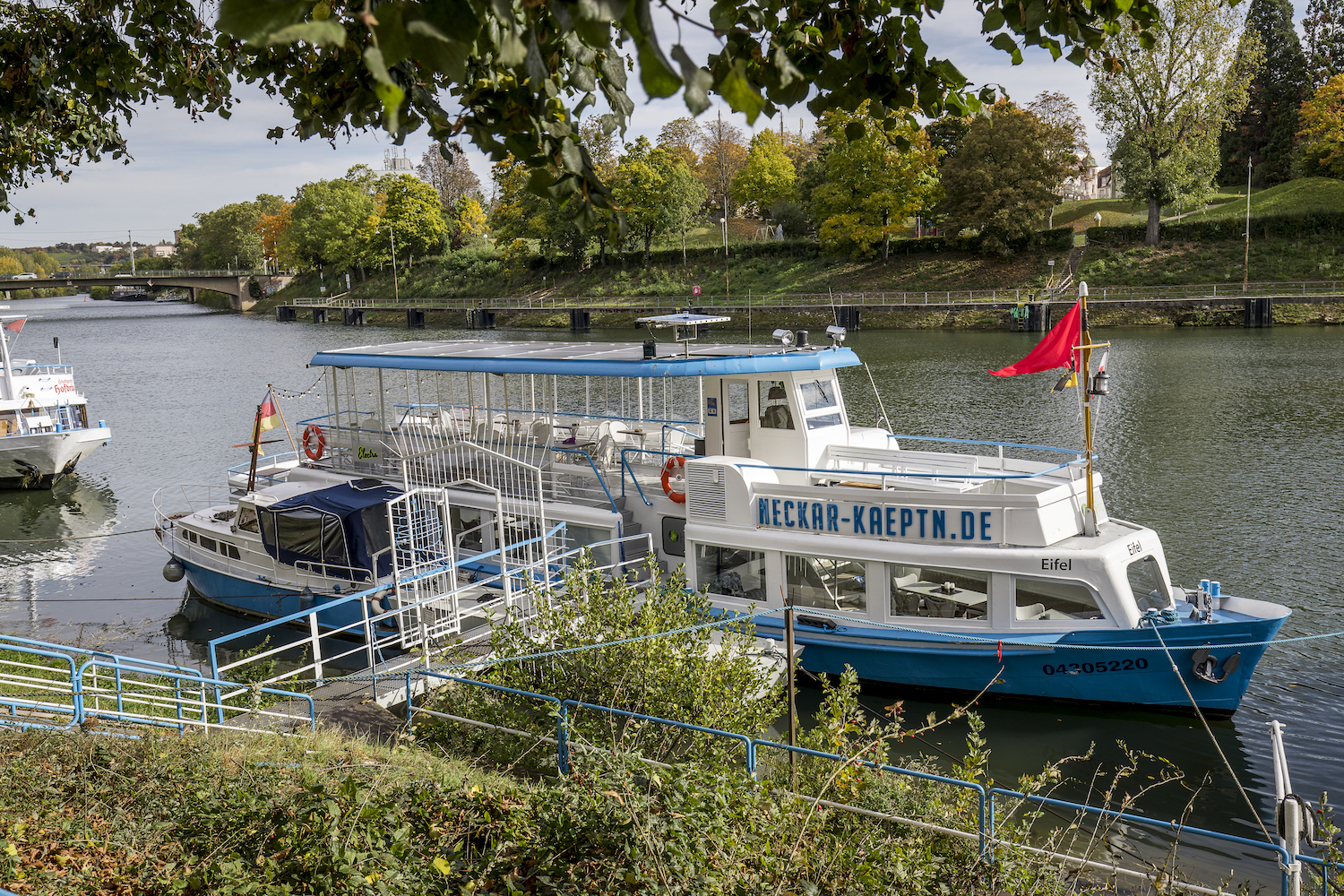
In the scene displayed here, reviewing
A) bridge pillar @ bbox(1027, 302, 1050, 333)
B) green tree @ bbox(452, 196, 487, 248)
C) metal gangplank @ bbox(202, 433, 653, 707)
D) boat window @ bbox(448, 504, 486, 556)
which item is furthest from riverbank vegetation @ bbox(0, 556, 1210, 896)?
green tree @ bbox(452, 196, 487, 248)

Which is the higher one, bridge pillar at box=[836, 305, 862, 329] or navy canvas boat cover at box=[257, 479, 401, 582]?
bridge pillar at box=[836, 305, 862, 329]

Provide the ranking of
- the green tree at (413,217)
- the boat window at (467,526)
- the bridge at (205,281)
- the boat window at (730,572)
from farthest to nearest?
1. the bridge at (205,281)
2. the green tree at (413,217)
3. the boat window at (467,526)
4. the boat window at (730,572)

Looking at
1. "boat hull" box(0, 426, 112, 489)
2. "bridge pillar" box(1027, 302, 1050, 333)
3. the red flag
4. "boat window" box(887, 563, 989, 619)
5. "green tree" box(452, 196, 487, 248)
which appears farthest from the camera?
"green tree" box(452, 196, 487, 248)

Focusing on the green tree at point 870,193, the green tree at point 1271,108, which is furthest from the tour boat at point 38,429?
the green tree at point 1271,108

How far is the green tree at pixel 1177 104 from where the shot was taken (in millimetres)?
62344

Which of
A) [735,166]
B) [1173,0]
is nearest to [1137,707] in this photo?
[1173,0]

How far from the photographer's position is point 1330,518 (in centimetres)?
2111

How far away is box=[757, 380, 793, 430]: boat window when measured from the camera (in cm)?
1518

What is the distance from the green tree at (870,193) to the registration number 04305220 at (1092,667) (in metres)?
56.7

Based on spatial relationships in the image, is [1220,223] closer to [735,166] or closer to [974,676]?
[735,166]

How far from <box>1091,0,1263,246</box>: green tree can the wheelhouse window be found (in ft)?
184

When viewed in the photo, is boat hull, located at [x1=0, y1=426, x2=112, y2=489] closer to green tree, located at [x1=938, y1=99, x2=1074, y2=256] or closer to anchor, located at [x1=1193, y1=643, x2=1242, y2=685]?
anchor, located at [x1=1193, y1=643, x2=1242, y2=685]

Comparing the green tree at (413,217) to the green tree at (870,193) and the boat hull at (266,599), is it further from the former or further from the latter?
the boat hull at (266,599)

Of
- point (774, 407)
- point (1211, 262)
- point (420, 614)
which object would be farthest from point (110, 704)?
point (1211, 262)
